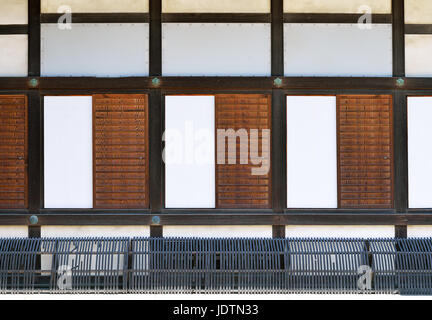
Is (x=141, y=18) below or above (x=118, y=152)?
above

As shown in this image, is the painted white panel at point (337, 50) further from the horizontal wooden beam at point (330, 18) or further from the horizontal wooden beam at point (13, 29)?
the horizontal wooden beam at point (13, 29)

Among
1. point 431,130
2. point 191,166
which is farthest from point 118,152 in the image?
point 431,130

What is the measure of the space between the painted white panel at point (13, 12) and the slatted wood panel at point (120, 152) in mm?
1393

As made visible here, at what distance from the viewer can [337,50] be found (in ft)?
21.7

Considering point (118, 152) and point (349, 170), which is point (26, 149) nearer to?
point (118, 152)

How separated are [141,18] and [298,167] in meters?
2.78

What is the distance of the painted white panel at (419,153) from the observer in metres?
6.63

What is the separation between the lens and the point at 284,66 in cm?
661

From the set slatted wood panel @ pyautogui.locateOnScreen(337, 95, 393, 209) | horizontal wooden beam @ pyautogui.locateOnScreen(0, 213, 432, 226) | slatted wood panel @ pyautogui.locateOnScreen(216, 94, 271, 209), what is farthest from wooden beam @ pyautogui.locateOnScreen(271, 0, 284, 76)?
horizontal wooden beam @ pyautogui.locateOnScreen(0, 213, 432, 226)

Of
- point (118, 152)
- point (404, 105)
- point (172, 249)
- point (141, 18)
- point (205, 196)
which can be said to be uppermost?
point (141, 18)

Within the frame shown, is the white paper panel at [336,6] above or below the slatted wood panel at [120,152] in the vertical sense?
above

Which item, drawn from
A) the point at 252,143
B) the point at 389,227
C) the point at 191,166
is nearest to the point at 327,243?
the point at 389,227

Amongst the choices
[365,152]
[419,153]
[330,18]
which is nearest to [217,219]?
[365,152]

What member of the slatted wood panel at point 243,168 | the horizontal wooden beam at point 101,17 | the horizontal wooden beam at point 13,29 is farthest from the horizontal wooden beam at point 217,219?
the horizontal wooden beam at point 101,17
